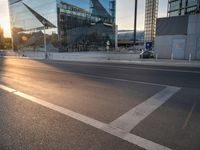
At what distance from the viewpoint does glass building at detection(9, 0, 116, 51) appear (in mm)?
50219

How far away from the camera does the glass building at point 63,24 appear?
5022 cm

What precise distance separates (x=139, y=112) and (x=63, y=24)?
49534 millimetres

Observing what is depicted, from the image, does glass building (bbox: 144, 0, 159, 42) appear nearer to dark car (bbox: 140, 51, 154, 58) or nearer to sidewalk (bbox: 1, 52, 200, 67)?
sidewalk (bbox: 1, 52, 200, 67)

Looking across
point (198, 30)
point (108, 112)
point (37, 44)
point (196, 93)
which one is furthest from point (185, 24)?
point (37, 44)

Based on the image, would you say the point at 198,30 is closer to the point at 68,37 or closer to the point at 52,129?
the point at 52,129

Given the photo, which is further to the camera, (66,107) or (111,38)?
(111,38)

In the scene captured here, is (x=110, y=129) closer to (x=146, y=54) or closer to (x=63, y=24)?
(x=146, y=54)

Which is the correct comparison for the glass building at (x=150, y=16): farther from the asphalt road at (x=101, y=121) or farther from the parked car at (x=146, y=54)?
the asphalt road at (x=101, y=121)

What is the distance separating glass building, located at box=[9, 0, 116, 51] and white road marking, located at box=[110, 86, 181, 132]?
4135cm

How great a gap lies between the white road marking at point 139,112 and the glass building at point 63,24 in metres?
41.3

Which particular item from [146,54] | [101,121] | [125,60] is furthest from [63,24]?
[101,121]

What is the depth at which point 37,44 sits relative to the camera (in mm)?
59469

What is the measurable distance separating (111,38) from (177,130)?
65.1m

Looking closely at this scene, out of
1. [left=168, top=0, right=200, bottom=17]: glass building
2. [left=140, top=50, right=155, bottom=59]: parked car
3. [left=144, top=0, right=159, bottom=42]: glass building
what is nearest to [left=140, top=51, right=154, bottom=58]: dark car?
[left=140, top=50, right=155, bottom=59]: parked car
